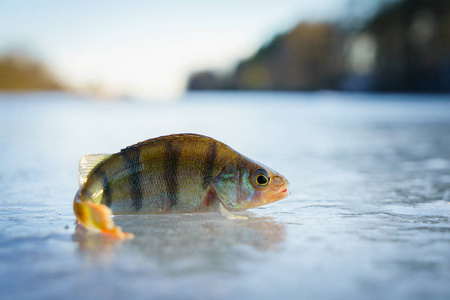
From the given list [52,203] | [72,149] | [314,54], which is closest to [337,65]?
[314,54]

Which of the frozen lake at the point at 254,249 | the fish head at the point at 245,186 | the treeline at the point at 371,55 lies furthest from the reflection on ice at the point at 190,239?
the treeline at the point at 371,55

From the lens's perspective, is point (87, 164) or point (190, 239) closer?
point (190, 239)

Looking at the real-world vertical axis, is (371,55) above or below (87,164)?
above

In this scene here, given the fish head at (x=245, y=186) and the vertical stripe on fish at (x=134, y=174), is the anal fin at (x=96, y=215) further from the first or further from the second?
the fish head at (x=245, y=186)

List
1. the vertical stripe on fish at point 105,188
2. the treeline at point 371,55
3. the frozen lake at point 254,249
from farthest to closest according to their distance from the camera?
1. the treeline at point 371,55
2. the vertical stripe on fish at point 105,188
3. the frozen lake at point 254,249

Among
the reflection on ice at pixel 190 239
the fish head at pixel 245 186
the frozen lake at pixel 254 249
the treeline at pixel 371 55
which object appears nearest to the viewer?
the frozen lake at pixel 254 249

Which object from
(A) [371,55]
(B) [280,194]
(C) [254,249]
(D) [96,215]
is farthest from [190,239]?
(A) [371,55]

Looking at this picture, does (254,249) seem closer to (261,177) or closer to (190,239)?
(190,239)

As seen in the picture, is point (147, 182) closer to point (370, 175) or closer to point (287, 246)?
point (287, 246)
